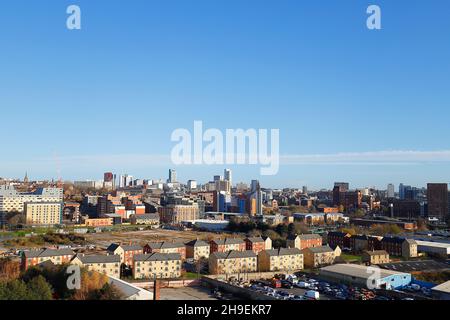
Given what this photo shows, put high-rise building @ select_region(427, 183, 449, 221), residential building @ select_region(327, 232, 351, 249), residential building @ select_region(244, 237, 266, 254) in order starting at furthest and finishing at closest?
high-rise building @ select_region(427, 183, 449, 221)
residential building @ select_region(327, 232, 351, 249)
residential building @ select_region(244, 237, 266, 254)

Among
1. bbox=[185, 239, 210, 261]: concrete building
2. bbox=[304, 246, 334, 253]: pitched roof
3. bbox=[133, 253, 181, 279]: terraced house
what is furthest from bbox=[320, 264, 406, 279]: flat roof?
bbox=[185, 239, 210, 261]: concrete building

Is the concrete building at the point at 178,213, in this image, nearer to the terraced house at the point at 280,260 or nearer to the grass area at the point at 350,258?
the grass area at the point at 350,258

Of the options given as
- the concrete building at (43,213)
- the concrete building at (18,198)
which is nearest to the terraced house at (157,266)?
the concrete building at (43,213)

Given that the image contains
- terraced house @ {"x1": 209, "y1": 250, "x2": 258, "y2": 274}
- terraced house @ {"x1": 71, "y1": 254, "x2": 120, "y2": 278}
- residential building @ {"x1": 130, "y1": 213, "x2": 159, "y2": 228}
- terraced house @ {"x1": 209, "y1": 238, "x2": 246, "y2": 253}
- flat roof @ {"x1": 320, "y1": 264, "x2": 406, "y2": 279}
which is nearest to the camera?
flat roof @ {"x1": 320, "y1": 264, "x2": 406, "y2": 279}

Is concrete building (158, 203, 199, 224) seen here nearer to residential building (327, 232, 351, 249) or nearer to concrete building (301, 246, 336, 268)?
residential building (327, 232, 351, 249)

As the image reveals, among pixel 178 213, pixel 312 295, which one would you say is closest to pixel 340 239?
pixel 312 295

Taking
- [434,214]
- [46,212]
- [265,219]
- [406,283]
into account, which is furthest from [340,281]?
[434,214]

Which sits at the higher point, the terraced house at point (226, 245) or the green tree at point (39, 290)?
the green tree at point (39, 290)
